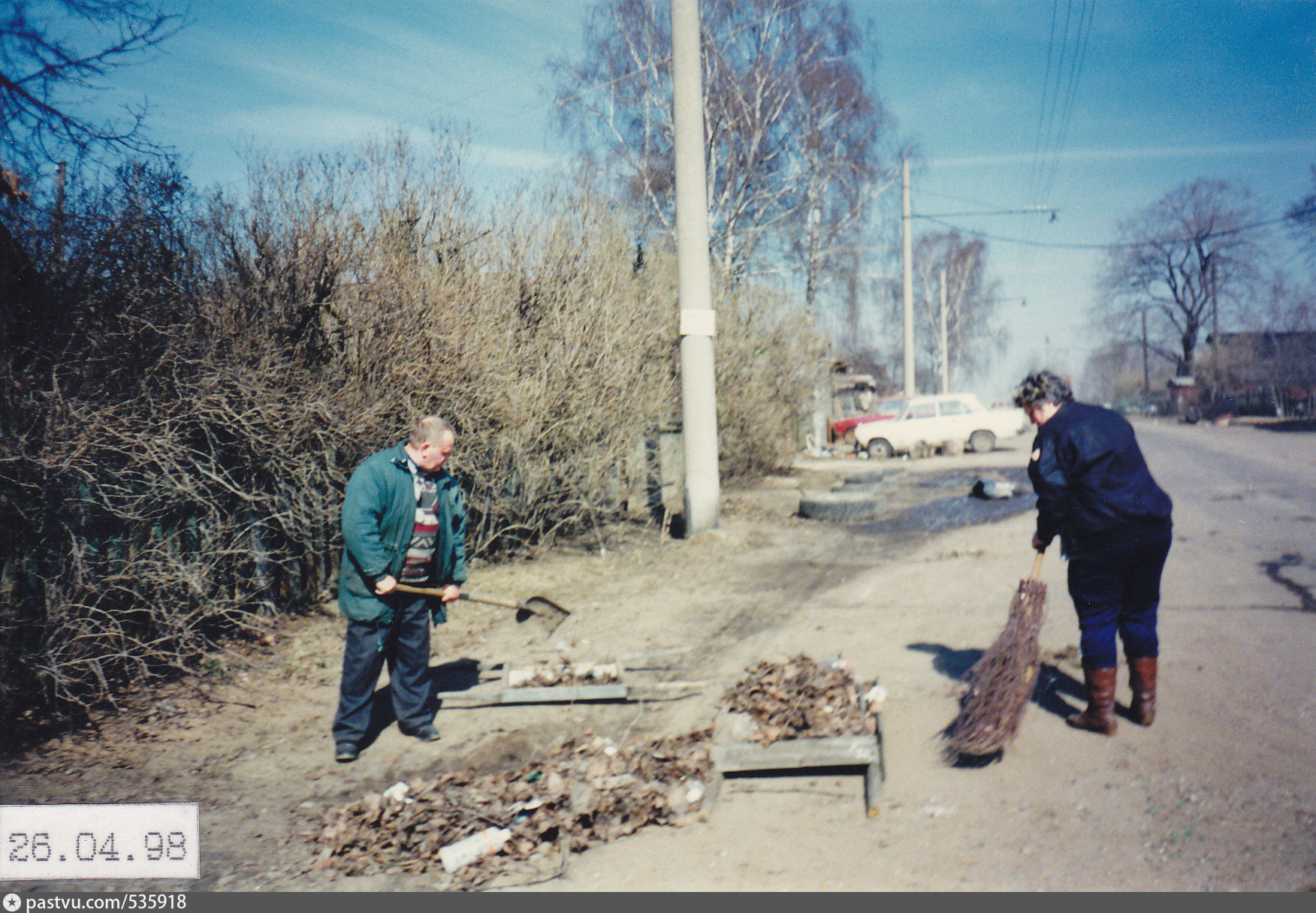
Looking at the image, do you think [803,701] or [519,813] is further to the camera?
[803,701]

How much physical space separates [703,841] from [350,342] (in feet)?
16.1

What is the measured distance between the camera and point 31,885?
3232 mm

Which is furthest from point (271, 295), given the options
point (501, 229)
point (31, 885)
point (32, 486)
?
point (31, 885)

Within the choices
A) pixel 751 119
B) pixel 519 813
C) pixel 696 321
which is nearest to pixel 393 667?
pixel 519 813

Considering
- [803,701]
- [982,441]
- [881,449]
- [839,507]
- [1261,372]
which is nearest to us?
[803,701]

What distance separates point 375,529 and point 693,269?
248 inches

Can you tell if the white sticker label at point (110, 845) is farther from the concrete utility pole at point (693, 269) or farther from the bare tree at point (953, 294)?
the bare tree at point (953, 294)

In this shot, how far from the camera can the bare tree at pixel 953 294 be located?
5269 cm

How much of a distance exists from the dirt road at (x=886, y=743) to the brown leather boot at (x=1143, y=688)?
0.31 feet

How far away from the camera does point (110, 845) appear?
11.0ft

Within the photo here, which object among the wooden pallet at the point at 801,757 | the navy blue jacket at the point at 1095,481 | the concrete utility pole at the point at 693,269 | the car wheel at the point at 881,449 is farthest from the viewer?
the car wheel at the point at 881,449

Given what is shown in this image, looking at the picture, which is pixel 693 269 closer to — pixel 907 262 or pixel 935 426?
pixel 935 426

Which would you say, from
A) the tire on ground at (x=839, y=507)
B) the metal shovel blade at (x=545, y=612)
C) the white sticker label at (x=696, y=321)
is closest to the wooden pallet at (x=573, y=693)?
the metal shovel blade at (x=545, y=612)
